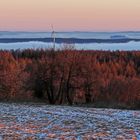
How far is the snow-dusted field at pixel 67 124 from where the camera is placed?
19219mm

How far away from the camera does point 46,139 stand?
1830cm

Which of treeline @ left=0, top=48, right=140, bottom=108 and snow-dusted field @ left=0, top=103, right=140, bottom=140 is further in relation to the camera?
treeline @ left=0, top=48, right=140, bottom=108

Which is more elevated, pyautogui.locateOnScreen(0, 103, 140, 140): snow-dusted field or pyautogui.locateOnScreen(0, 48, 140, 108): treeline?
pyautogui.locateOnScreen(0, 103, 140, 140): snow-dusted field

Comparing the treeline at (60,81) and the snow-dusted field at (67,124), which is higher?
the snow-dusted field at (67,124)

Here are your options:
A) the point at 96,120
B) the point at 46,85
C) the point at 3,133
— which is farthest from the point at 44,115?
the point at 46,85

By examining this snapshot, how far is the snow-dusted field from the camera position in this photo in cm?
1922

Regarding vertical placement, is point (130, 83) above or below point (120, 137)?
below

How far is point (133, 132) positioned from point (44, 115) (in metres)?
7.23

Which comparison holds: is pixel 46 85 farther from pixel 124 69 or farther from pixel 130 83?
pixel 124 69

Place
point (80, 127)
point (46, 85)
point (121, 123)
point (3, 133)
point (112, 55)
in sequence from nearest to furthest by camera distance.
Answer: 1. point (3, 133)
2. point (80, 127)
3. point (121, 123)
4. point (46, 85)
5. point (112, 55)

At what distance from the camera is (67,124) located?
2280cm

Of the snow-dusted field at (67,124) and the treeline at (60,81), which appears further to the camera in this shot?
the treeline at (60,81)

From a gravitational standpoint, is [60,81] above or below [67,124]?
below

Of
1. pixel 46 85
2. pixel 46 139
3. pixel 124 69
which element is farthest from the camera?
pixel 124 69
